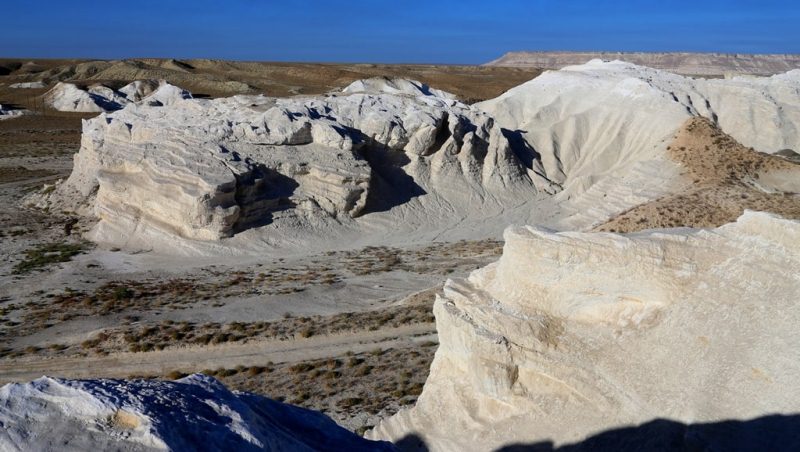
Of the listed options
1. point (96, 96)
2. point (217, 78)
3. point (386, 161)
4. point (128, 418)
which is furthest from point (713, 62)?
point (128, 418)

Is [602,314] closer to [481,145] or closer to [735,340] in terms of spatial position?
[735,340]

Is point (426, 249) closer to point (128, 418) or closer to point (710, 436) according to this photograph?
point (710, 436)

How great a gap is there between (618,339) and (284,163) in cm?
1730

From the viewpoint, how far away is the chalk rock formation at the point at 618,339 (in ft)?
23.3

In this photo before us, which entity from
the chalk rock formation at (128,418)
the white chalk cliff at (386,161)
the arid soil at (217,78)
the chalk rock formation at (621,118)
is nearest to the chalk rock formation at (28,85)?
the arid soil at (217,78)

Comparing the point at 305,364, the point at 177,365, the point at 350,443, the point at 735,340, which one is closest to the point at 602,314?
the point at 735,340

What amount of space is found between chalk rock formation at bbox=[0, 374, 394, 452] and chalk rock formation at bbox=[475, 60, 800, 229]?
21.3 m

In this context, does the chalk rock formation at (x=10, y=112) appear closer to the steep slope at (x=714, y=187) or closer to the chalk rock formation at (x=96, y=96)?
the chalk rock formation at (x=96, y=96)

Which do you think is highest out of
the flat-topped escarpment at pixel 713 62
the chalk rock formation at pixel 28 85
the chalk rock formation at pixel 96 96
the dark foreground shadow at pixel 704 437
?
the flat-topped escarpment at pixel 713 62

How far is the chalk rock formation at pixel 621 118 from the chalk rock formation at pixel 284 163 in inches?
74.7

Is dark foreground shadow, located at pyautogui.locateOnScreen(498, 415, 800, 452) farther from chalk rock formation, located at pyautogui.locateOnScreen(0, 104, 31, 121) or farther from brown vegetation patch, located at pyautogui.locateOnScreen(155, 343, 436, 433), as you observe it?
chalk rock formation, located at pyautogui.locateOnScreen(0, 104, 31, 121)

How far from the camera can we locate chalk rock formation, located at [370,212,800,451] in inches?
279

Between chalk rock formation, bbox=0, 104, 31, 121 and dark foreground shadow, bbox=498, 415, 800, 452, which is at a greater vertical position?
chalk rock formation, bbox=0, 104, 31, 121

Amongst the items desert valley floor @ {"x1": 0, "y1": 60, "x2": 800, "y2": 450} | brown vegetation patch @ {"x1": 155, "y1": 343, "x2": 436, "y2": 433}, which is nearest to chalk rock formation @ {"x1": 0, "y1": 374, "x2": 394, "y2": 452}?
desert valley floor @ {"x1": 0, "y1": 60, "x2": 800, "y2": 450}
